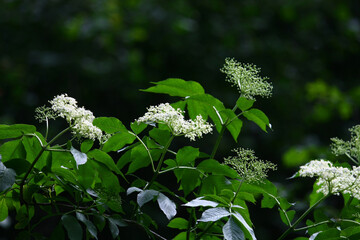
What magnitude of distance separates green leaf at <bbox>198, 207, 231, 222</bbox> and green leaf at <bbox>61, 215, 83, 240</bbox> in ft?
0.81

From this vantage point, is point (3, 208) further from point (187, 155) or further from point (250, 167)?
point (250, 167)

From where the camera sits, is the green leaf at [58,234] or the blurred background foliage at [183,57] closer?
the green leaf at [58,234]

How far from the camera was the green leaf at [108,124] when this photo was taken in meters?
0.98

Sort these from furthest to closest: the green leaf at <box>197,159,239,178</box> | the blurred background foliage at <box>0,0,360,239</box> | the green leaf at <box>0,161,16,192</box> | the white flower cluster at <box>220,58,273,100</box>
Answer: the blurred background foliage at <box>0,0,360,239</box> < the white flower cluster at <box>220,58,273,100</box> < the green leaf at <box>197,159,239,178</box> < the green leaf at <box>0,161,16,192</box>

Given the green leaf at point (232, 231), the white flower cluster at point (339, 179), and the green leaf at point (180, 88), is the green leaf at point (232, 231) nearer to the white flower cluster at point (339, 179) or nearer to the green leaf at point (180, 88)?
the white flower cluster at point (339, 179)

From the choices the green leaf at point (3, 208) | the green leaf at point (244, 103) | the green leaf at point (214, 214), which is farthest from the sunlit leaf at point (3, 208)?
the green leaf at point (244, 103)

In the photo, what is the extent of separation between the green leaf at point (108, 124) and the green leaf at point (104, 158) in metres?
0.07

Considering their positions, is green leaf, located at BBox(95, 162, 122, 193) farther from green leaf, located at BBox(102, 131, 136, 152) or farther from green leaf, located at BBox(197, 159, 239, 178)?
green leaf, located at BBox(197, 159, 239, 178)

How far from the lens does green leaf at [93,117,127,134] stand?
982mm

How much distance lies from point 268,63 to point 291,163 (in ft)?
6.52

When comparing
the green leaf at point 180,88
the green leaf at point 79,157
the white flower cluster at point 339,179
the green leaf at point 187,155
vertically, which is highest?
the green leaf at point 180,88

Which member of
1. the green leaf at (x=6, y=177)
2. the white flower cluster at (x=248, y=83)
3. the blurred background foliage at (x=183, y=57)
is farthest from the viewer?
the blurred background foliage at (x=183, y=57)

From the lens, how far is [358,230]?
101 centimetres

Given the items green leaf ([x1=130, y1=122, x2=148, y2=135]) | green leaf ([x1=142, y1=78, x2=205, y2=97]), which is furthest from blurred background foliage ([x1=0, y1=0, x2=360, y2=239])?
green leaf ([x1=130, y1=122, x2=148, y2=135])
